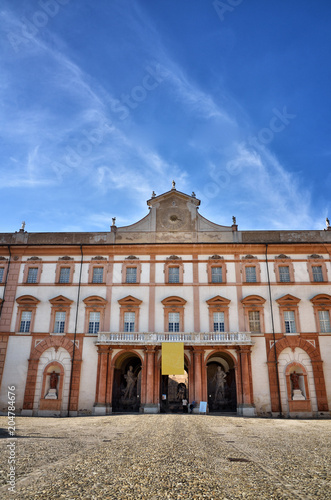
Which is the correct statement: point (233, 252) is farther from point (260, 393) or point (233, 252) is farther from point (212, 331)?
point (260, 393)

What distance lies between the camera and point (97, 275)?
118 ft

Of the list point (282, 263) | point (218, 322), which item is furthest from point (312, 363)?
point (282, 263)

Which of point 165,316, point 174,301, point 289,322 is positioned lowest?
point 289,322

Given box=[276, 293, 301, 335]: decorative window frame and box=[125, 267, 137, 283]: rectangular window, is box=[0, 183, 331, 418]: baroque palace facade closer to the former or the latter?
box=[276, 293, 301, 335]: decorative window frame

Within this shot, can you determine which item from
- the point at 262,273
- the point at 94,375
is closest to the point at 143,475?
the point at 94,375

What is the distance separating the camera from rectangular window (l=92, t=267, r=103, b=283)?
35.9 meters

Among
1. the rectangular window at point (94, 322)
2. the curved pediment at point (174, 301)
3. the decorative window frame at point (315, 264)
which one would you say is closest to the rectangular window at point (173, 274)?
the curved pediment at point (174, 301)

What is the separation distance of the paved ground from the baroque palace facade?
17010 millimetres

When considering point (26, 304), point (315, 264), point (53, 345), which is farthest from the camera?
point (315, 264)

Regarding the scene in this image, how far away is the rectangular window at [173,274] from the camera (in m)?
35.4

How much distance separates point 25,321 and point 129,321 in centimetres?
960

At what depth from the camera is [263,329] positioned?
3325 cm

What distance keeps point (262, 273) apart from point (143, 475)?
28261mm

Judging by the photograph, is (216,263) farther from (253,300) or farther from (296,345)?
(296,345)
